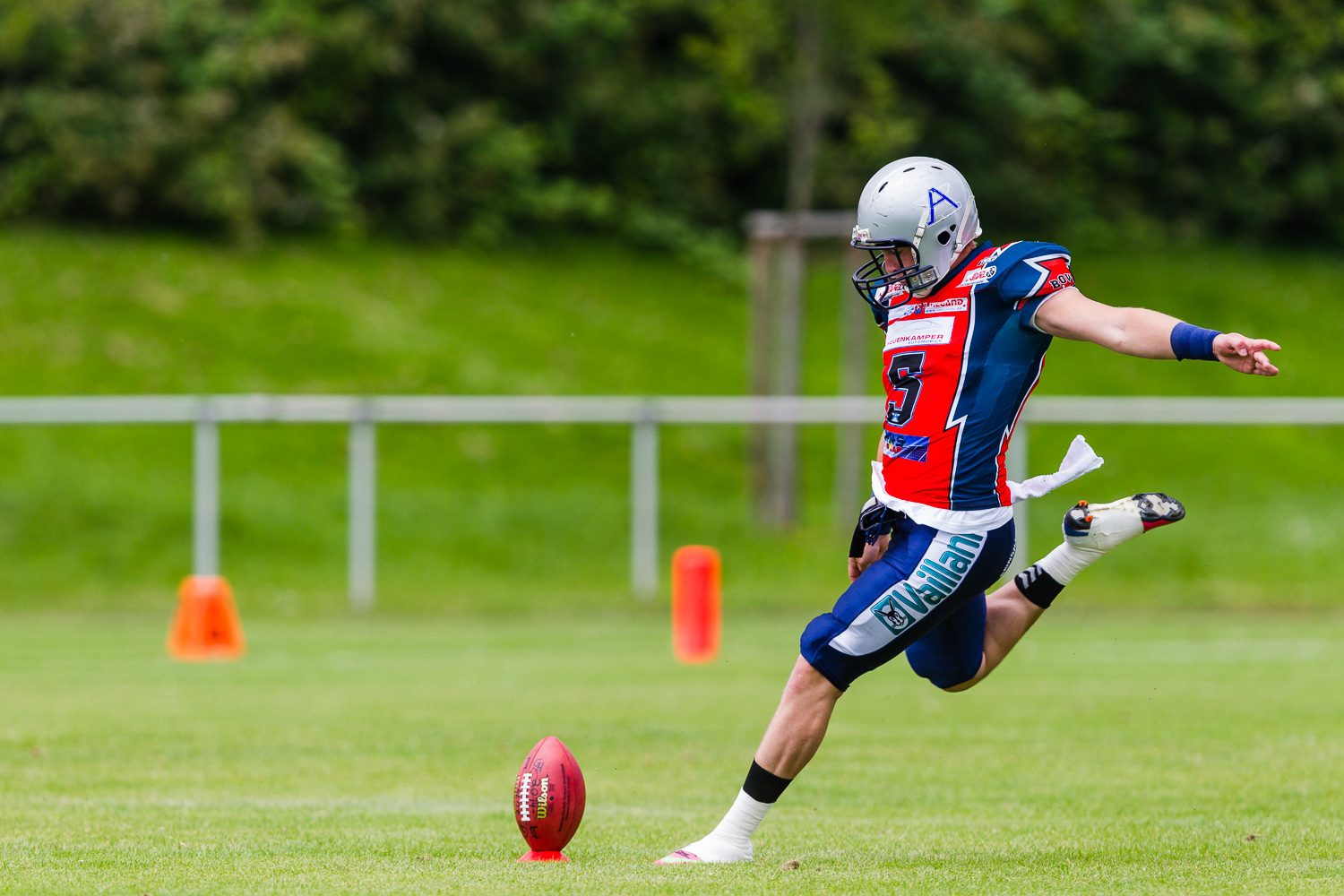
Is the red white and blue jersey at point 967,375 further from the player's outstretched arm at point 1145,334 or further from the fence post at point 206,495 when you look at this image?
the fence post at point 206,495

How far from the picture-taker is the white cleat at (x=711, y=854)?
543 cm

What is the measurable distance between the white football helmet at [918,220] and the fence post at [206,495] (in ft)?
41.2

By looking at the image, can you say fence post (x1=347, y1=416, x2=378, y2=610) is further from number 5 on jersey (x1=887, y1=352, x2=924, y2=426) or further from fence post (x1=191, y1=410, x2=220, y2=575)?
number 5 on jersey (x1=887, y1=352, x2=924, y2=426)

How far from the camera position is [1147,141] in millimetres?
33844

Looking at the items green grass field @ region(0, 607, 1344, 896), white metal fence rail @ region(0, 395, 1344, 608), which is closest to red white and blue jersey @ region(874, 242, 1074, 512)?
green grass field @ region(0, 607, 1344, 896)

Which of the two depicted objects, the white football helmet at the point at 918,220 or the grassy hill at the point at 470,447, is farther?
the grassy hill at the point at 470,447

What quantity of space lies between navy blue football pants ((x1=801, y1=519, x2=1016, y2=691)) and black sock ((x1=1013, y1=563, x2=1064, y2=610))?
0.63 meters

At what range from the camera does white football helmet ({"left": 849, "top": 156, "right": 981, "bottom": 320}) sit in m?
5.49

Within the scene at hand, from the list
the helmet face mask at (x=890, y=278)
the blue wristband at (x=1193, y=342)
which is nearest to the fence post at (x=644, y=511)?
the helmet face mask at (x=890, y=278)

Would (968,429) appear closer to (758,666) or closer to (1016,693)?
(1016,693)

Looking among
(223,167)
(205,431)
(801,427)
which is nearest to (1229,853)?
(205,431)

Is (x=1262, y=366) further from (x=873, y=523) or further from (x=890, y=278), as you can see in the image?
(x=873, y=523)

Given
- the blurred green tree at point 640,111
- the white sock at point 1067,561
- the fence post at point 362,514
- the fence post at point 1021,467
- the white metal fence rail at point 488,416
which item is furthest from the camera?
the blurred green tree at point 640,111

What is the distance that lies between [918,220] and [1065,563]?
1.46m
